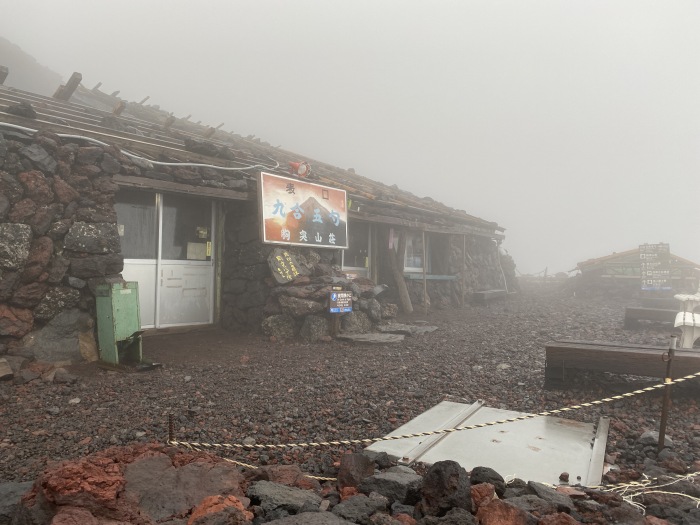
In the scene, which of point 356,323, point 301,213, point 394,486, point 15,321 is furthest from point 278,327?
point 394,486

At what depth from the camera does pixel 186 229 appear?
862 centimetres

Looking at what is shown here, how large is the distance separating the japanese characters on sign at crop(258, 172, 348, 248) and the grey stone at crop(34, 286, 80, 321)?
3283mm

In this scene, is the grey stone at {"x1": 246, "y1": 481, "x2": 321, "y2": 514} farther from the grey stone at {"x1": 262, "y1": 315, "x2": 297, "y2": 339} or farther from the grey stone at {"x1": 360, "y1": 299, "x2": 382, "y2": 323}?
the grey stone at {"x1": 360, "y1": 299, "x2": 382, "y2": 323}

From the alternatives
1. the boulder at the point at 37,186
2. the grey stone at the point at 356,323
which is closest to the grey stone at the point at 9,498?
the boulder at the point at 37,186

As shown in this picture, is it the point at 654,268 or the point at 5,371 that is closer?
the point at 5,371

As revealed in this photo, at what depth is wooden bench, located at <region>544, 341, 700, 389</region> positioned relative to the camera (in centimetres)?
495

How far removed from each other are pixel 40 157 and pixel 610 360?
25.2ft

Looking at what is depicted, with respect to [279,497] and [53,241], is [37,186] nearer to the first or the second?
[53,241]

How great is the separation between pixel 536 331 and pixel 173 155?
850cm

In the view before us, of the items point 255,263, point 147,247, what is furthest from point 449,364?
point 147,247

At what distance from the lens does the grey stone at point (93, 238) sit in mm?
6172

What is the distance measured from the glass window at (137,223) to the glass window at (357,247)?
559 centimetres

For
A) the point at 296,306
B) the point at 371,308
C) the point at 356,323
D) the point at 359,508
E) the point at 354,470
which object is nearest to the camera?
the point at 359,508

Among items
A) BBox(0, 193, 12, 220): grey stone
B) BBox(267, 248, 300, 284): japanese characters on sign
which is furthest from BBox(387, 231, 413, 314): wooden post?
BBox(0, 193, 12, 220): grey stone
